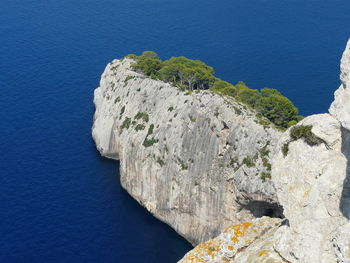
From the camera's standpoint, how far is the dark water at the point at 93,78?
268 ft

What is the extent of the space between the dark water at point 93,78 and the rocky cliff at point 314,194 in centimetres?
5156

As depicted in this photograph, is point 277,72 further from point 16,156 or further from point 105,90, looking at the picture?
point 16,156

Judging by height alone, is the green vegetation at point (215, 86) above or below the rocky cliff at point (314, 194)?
above

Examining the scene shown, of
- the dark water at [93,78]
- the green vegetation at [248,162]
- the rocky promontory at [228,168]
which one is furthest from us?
A: the dark water at [93,78]

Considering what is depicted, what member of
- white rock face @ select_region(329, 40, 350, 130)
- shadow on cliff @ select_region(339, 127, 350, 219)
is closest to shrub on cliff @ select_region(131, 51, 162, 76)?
shadow on cliff @ select_region(339, 127, 350, 219)

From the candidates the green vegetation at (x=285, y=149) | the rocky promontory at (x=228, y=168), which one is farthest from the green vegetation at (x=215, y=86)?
the green vegetation at (x=285, y=149)

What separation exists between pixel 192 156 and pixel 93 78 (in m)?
57.3

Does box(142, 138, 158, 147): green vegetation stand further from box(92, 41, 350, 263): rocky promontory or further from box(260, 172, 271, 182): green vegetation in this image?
box(260, 172, 271, 182): green vegetation

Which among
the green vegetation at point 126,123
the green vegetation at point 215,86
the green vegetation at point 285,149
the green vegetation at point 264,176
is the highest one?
the green vegetation at point 215,86

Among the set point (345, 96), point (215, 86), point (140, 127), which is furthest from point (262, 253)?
point (215, 86)

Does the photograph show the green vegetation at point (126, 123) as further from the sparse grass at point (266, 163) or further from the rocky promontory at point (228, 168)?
the sparse grass at point (266, 163)

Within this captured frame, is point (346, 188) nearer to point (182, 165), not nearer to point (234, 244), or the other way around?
point (234, 244)

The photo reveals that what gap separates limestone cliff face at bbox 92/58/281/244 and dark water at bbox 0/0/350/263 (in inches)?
166

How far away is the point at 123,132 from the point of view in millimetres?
95688
